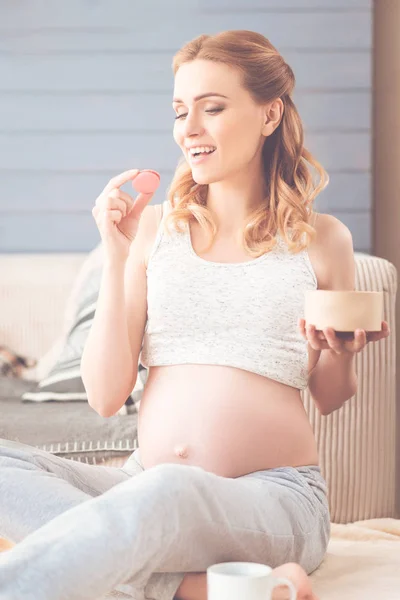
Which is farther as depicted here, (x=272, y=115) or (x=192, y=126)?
(x=272, y=115)

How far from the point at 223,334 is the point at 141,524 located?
1.77 feet

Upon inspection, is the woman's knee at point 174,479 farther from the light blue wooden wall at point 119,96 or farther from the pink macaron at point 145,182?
the light blue wooden wall at point 119,96

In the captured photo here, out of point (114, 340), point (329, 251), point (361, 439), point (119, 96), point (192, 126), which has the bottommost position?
point (361, 439)

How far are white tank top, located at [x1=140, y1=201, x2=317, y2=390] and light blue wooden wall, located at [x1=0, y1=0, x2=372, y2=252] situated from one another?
1545 mm

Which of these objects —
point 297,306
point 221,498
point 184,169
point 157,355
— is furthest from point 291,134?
point 221,498

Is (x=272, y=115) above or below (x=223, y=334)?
above

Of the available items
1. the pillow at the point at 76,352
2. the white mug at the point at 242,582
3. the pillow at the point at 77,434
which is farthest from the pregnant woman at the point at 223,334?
the pillow at the point at 76,352

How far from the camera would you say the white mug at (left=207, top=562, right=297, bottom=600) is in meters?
1.10

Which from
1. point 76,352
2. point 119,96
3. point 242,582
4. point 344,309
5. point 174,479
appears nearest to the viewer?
point 242,582

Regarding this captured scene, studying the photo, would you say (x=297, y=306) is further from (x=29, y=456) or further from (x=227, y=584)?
(x=227, y=584)

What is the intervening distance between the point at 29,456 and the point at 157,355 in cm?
31

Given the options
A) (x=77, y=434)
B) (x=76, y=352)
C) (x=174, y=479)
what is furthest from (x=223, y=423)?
(x=76, y=352)

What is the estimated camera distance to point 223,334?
5.36 ft

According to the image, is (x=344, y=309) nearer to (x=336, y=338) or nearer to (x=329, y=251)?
(x=336, y=338)
